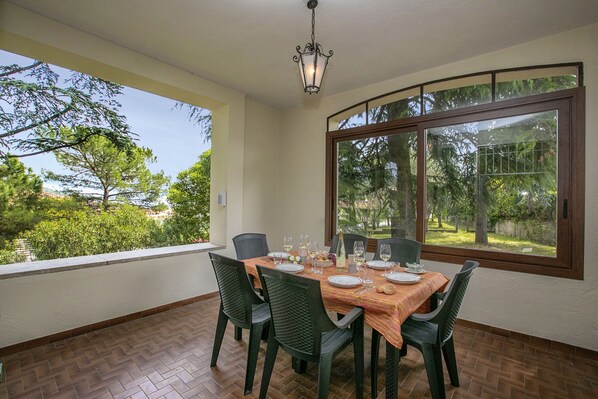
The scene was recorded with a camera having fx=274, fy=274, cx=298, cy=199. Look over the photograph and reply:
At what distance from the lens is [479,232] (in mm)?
3201

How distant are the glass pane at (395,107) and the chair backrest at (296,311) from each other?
9.90 feet

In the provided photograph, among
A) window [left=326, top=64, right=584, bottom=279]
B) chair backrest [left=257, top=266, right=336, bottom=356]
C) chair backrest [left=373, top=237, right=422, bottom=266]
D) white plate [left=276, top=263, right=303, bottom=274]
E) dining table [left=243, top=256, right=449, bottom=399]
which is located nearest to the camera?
chair backrest [left=257, top=266, right=336, bottom=356]

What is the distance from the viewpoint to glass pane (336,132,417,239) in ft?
12.2

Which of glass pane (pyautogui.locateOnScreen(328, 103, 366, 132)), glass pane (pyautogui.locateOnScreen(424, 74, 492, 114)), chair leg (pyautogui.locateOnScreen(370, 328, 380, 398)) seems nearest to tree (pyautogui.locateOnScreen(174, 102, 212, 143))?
glass pane (pyautogui.locateOnScreen(328, 103, 366, 132))

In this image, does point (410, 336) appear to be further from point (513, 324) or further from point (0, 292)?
point (0, 292)

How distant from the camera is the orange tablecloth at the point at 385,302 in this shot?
65.2 inches

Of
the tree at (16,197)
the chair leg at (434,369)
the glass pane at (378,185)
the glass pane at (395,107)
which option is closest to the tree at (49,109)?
the tree at (16,197)

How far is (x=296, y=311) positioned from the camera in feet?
5.38

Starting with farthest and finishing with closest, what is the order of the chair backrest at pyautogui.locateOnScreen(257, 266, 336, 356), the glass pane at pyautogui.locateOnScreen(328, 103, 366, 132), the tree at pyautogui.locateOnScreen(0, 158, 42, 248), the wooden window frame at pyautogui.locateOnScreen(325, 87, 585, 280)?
the glass pane at pyautogui.locateOnScreen(328, 103, 366, 132) → the tree at pyautogui.locateOnScreen(0, 158, 42, 248) → the wooden window frame at pyautogui.locateOnScreen(325, 87, 585, 280) → the chair backrest at pyautogui.locateOnScreen(257, 266, 336, 356)

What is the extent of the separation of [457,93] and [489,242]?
1.82 m

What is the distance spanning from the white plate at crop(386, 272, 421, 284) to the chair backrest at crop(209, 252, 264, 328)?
1005 mm

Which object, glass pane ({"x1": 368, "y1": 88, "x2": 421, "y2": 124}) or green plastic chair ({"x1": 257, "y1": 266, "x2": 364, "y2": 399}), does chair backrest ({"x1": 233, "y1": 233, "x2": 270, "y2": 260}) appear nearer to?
green plastic chair ({"x1": 257, "y1": 266, "x2": 364, "y2": 399})

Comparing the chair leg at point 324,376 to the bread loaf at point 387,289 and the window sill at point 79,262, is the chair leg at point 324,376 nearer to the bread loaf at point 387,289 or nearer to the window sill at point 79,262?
the bread loaf at point 387,289

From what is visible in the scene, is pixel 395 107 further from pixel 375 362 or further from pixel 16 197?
pixel 16 197
